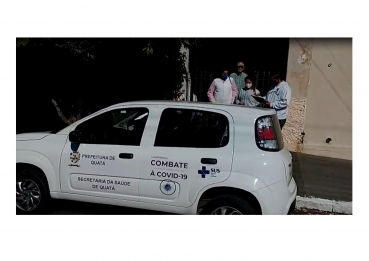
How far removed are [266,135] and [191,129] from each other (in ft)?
2.53

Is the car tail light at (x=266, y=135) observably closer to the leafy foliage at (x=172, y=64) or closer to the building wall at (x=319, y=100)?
the leafy foliage at (x=172, y=64)

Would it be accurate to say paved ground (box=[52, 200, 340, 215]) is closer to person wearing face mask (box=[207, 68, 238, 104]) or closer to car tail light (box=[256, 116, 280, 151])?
car tail light (box=[256, 116, 280, 151])

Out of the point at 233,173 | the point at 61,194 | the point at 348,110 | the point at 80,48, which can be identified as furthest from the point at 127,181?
the point at 348,110

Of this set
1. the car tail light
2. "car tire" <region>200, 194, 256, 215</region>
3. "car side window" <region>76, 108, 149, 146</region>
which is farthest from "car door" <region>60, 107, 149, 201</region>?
the car tail light

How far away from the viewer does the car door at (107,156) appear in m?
3.44

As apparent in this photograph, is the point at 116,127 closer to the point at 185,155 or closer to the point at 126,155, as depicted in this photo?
the point at 126,155

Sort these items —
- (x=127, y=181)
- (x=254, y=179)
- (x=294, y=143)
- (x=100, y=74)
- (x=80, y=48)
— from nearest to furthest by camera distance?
(x=254, y=179)
(x=127, y=181)
(x=80, y=48)
(x=294, y=143)
(x=100, y=74)

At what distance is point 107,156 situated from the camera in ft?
11.5

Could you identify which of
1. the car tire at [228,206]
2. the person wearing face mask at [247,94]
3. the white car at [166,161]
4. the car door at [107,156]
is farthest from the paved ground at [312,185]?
the person wearing face mask at [247,94]

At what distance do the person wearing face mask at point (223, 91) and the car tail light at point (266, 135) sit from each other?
3106 millimetres

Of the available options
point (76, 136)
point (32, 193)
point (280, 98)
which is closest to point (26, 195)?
point (32, 193)

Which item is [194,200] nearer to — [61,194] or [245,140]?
[245,140]

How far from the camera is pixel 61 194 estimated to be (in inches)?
146

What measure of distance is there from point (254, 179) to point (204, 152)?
557 mm
